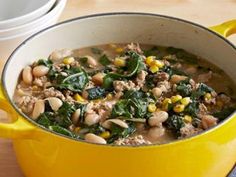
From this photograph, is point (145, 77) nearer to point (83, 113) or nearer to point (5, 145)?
point (83, 113)

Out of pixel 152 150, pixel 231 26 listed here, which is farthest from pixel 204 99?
pixel 152 150

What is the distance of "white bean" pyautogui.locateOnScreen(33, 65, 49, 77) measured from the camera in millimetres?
1290

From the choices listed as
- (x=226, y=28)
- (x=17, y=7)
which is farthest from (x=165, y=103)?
(x=17, y=7)

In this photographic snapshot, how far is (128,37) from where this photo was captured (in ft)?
4.73

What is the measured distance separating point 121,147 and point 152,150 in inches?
2.0

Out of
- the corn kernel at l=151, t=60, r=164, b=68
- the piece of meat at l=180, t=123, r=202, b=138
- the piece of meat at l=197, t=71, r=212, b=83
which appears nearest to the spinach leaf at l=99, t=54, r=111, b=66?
the corn kernel at l=151, t=60, r=164, b=68

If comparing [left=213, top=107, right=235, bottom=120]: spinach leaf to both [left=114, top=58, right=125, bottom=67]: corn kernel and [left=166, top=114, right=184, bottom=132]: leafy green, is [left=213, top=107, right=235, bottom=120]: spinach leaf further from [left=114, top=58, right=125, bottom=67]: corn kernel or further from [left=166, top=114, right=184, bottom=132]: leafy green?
[left=114, top=58, right=125, bottom=67]: corn kernel

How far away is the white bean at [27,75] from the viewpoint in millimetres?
1274

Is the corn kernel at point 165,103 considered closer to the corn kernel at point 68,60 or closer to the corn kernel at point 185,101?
the corn kernel at point 185,101

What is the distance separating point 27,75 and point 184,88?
0.33m

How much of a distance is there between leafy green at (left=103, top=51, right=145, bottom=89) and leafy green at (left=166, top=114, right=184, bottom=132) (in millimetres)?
181

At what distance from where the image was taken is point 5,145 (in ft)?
4.20

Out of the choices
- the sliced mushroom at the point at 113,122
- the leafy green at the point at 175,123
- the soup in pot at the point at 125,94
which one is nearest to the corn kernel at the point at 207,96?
the soup in pot at the point at 125,94

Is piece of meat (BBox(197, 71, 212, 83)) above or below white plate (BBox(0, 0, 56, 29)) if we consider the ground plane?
above
